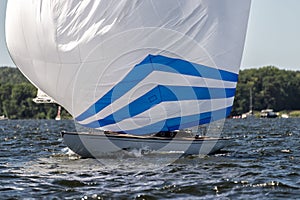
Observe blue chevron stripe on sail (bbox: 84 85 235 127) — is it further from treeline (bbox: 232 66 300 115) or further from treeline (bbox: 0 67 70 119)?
treeline (bbox: 0 67 70 119)

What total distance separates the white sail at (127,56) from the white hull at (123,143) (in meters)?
0.38

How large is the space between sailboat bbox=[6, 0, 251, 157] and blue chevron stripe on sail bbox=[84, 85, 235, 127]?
28 mm

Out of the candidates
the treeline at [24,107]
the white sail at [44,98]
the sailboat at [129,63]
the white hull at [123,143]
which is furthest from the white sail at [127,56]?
the treeline at [24,107]

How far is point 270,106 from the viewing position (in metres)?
119

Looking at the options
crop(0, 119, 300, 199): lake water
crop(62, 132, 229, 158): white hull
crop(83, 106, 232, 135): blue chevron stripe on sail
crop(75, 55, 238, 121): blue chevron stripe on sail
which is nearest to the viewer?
crop(0, 119, 300, 199): lake water

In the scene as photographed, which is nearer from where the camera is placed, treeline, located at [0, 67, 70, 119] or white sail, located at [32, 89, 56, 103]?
white sail, located at [32, 89, 56, 103]

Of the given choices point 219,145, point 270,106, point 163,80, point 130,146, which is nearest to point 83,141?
point 130,146

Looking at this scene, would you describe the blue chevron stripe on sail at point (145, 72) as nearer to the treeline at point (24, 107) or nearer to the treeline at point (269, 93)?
the treeline at point (269, 93)

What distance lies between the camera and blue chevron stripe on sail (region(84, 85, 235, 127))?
18422mm

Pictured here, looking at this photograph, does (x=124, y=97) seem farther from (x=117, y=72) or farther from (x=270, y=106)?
(x=270, y=106)

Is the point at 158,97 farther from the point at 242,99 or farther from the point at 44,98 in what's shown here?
the point at 242,99

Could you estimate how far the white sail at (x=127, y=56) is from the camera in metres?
17.7

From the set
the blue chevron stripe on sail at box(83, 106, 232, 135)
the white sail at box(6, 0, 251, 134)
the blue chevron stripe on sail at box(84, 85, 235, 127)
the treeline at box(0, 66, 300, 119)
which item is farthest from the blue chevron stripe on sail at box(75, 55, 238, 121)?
the treeline at box(0, 66, 300, 119)

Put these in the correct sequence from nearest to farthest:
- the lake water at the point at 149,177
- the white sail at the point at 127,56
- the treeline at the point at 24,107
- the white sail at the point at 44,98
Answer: the lake water at the point at 149,177 → the white sail at the point at 127,56 → the white sail at the point at 44,98 → the treeline at the point at 24,107
